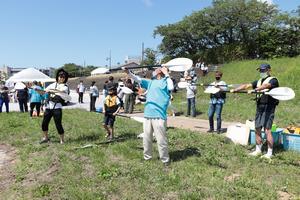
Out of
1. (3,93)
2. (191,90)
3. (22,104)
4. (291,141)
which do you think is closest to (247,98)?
(191,90)

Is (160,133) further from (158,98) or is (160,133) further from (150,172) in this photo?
(150,172)

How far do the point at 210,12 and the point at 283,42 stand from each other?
449 inches

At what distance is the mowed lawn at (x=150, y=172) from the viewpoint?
18.6 ft

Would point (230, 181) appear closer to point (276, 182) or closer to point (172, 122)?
point (276, 182)

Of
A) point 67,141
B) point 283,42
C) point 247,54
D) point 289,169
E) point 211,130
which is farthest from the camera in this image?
point 247,54

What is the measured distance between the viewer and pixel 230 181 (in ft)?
19.8

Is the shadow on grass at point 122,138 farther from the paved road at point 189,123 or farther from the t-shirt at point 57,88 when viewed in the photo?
the paved road at point 189,123

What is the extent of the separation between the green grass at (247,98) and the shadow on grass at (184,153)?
499 centimetres

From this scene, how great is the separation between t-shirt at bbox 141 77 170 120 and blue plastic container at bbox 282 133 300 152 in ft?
9.68

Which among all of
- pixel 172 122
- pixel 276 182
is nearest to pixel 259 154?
pixel 276 182

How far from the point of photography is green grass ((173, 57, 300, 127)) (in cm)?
1434

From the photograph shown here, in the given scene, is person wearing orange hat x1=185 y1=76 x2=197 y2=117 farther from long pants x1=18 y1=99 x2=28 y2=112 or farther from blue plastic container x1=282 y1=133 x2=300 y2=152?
long pants x1=18 y1=99 x2=28 y2=112

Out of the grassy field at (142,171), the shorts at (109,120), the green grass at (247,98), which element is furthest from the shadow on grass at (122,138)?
the green grass at (247,98)

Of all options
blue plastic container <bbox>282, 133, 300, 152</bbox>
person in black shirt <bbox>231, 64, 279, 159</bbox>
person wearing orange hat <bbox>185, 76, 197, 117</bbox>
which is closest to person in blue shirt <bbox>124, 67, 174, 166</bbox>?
person in black shirt <bbox>231, 64, 279, 159</bbox>
